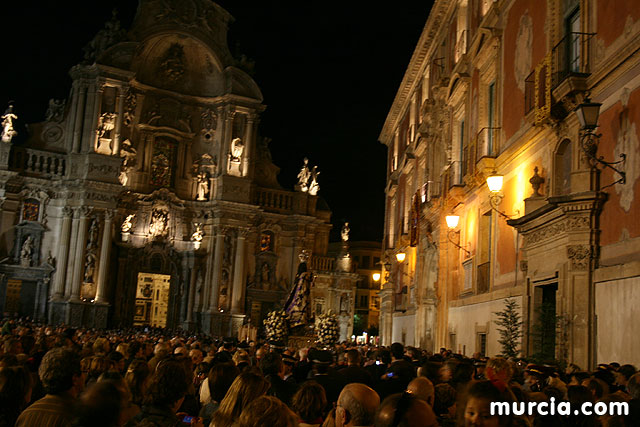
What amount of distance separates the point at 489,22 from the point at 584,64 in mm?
8916

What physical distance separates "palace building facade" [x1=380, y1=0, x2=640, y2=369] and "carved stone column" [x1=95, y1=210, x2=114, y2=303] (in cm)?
1940

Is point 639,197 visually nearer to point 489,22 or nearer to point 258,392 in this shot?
point 258,392

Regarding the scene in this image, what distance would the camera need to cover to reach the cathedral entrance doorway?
46.9m

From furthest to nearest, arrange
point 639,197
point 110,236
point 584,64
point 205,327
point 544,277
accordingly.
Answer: point 205,327
point 110,236
point 544,277
point 584,64
point 639,197

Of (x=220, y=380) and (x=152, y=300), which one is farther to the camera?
(x=152, y=300)

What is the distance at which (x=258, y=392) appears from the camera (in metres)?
5.72

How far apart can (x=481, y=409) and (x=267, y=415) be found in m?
1.42

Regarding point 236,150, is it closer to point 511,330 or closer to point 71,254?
point 71,254

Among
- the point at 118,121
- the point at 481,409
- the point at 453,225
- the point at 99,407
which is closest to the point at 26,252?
the point at 118,121

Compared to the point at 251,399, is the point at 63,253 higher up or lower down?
higher up

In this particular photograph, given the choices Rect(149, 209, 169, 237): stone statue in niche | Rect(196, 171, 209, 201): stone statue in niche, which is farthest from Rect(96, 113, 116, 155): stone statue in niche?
Rect(196, 171, 209, 201): stone statue in niche

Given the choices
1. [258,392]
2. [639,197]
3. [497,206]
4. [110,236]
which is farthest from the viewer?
[110,236]

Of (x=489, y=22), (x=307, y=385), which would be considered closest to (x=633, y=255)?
(x=307, y=385)

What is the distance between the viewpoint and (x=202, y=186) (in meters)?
49.2
